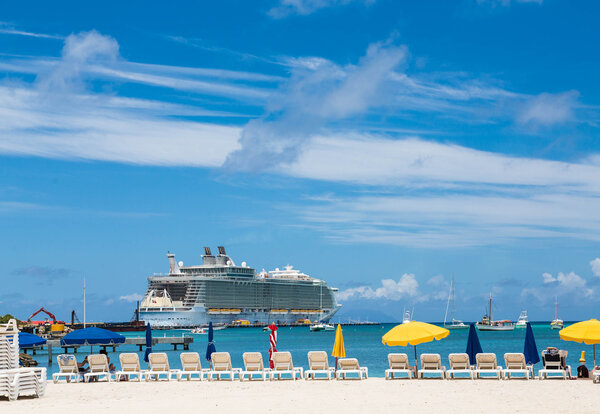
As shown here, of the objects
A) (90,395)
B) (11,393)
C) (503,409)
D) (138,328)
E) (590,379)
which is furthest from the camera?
(138,328)

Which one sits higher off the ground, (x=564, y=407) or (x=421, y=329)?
(x=421, y=329)

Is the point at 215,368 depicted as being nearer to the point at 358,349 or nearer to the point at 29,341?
the point at 29,341

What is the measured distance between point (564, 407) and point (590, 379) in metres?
5.52

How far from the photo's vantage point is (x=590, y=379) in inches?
730

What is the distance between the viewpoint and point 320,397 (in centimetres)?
1534

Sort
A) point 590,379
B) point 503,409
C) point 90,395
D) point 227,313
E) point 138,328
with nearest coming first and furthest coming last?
point 503,409 → point 90,395 → point 590,379 → point 138,328 → point 227,313

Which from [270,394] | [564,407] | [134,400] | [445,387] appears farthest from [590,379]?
[134,400]

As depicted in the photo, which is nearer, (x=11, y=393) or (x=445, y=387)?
(x=11, y=393)

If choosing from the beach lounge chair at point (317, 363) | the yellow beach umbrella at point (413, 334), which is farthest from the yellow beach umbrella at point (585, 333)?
the beach lounge chair at point (317, 363)

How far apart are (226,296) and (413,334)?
11530 centimetres

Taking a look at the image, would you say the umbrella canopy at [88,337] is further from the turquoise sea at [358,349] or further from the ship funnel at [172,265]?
the ship funnel at [172,265]

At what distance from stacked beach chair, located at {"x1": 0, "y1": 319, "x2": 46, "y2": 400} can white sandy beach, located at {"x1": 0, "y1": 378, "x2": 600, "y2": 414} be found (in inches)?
8.6

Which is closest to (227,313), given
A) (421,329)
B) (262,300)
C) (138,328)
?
(262,300)

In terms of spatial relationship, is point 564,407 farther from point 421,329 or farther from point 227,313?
point 227,313
